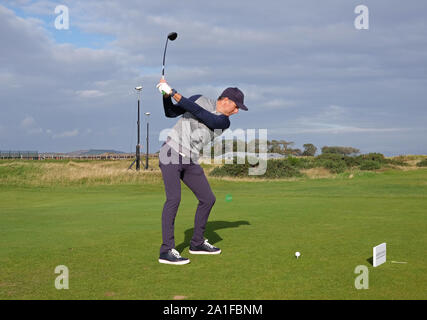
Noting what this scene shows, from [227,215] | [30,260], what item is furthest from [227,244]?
[227,215]

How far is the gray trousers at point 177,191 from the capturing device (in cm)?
663

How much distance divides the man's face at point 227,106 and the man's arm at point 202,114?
0.14m

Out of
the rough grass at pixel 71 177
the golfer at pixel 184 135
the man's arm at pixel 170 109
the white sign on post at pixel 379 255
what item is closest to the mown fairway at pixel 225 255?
the white sign on post at pixel 379 255

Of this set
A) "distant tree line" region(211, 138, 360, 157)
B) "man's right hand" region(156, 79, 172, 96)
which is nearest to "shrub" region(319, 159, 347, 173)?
"distant tree line" region(211, 138, 360, 157)

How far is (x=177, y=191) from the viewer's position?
6750mm

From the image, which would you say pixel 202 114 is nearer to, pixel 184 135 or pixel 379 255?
pixel 184 135

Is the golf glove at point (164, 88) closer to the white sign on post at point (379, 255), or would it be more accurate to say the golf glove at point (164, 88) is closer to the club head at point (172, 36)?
the club head at point (172, 36)

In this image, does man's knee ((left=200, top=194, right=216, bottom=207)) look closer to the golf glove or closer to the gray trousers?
the gray trousers

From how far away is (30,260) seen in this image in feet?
21.6

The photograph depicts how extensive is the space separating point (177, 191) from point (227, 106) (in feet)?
4.82

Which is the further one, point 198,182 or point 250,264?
point 198,182

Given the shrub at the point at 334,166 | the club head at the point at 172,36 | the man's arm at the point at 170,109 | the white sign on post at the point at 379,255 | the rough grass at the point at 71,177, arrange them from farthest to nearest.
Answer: the shrub at the point at 334,166 → the rough grass at the point at 71,177 → the club head at the point at 172,36 → the man's arm at the point at 170,109 → the white sign on post at the point at 379,255
